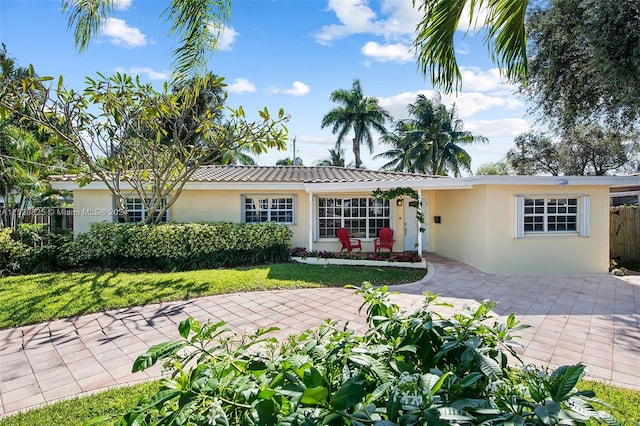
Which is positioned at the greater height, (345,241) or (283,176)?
(283,176)

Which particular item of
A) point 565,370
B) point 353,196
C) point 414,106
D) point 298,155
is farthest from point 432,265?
point 298,155

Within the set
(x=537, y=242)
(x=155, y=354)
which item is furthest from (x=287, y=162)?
(x=155, y=354)

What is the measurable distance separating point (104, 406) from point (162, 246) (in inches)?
309

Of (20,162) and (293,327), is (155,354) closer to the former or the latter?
(293,327)

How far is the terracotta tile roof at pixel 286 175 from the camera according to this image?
530 inches

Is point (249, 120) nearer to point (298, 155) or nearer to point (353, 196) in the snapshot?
point (353, 196)

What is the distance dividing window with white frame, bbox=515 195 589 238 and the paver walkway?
5.82 feet

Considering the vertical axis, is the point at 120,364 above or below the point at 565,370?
below

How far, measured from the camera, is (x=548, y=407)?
124 cm

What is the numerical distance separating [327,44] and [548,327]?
298 inches

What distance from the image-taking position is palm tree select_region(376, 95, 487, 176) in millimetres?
31391

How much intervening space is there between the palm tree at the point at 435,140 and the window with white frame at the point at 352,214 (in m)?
19.4

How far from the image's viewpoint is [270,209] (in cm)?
→ 1379

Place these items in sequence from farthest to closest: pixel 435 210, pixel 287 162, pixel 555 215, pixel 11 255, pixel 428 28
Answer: pixel 287 162, pixel 435 210, pixel 555 215, pixel 11 255, pixel 428 28
